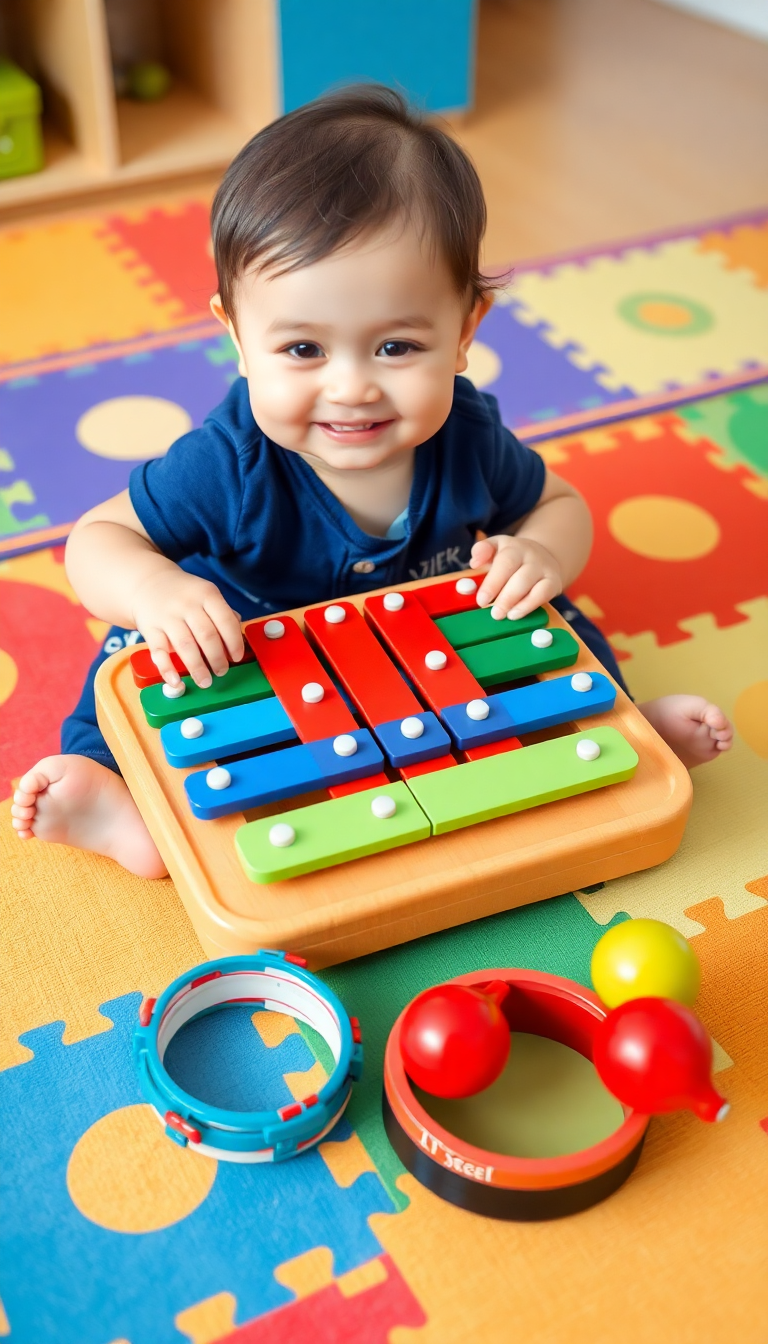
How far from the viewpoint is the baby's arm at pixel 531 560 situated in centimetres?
105

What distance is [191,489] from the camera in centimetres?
102

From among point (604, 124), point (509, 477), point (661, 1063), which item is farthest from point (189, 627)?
point (604, 124)

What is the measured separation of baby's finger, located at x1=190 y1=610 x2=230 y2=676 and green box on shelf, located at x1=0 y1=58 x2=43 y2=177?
4.36 feet

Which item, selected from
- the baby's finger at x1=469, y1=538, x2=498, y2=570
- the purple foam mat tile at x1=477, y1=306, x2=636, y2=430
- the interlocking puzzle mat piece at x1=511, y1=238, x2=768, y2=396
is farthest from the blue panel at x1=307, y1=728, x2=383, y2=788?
the interlocking puzzle mat piece at x1=511, y1=238, x2=768, y2=396

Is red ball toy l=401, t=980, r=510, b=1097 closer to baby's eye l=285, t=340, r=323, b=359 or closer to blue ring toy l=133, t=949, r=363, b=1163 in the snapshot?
blue ring toy l=133, t=949, r=363, b=1163

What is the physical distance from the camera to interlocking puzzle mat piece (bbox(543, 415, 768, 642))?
4.26ft

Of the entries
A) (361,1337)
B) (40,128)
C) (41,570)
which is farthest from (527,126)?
(361,1337)

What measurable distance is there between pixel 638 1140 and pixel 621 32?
2684 millimetres

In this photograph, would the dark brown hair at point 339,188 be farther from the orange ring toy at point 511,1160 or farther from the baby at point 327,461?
the orange ring toy at point 511,1160

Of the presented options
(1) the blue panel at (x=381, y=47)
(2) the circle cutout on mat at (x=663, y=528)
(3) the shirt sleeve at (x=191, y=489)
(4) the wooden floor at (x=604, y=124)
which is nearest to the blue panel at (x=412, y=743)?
(3) the shirt sleeve at (x=191, y=489)

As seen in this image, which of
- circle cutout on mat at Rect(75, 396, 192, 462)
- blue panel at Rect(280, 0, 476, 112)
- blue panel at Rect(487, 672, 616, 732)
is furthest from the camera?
blue panel at Rect(280, 0, 476, 112)

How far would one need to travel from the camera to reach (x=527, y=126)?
2.33m

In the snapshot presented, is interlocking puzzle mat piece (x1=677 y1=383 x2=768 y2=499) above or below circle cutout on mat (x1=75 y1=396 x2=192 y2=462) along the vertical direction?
below

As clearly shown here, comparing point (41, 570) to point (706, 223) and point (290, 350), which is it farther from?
point (706, 223)
